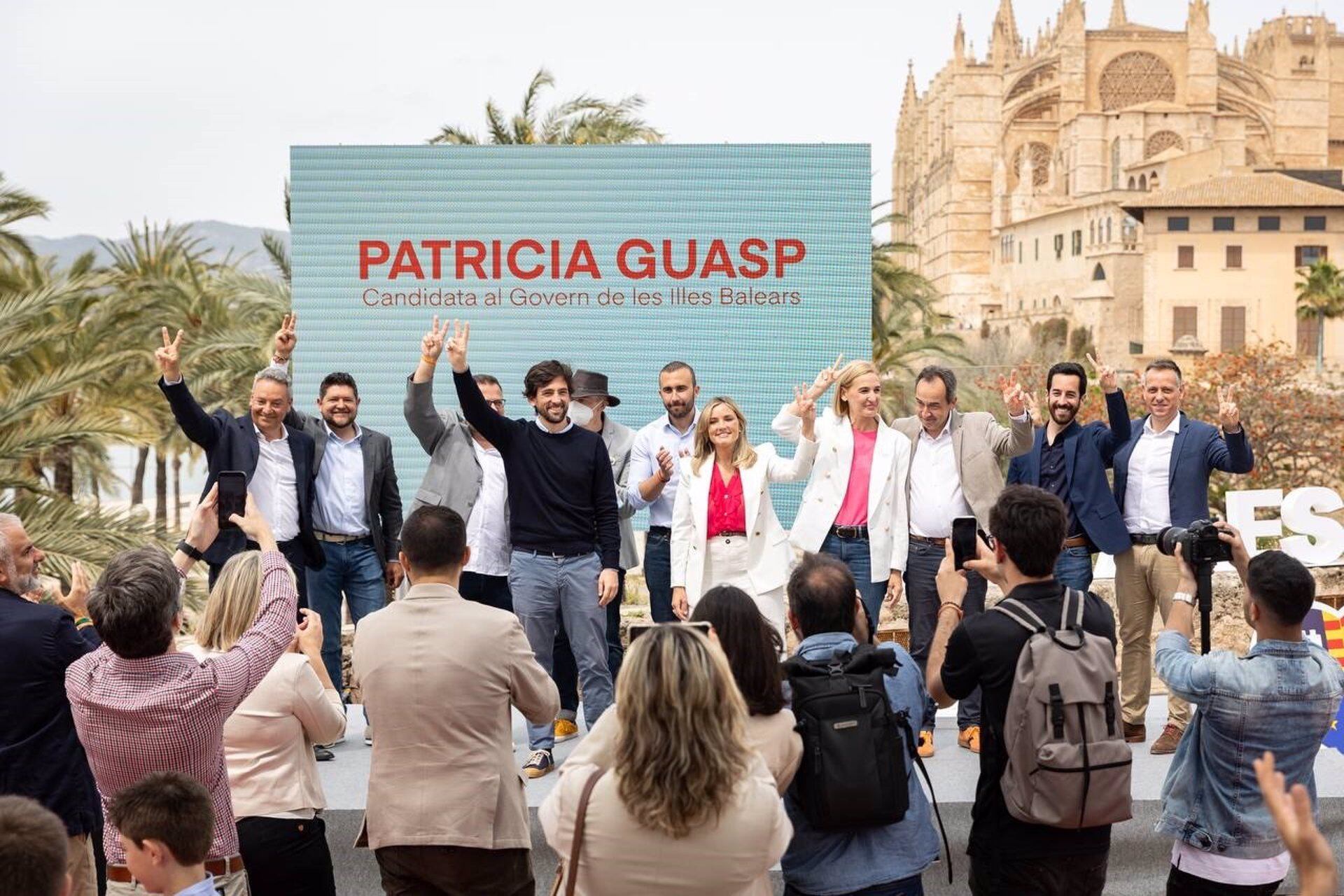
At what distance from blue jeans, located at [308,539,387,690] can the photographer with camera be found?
3.99 metres

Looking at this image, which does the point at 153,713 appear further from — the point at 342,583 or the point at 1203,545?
the point at 342,583

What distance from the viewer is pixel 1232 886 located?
4090 mm

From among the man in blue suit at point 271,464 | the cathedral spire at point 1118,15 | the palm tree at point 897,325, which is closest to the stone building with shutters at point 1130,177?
the cathedral spire at point 1118,15

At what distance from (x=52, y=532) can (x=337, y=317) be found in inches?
129

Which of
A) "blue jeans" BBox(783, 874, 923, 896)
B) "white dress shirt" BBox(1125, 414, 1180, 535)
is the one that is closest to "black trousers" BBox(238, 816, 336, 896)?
"blue jeans" BBox(783, 874, 923, 896)

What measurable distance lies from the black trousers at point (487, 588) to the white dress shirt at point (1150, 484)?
3025mm

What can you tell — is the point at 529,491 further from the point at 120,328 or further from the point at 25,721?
the point at 120,328

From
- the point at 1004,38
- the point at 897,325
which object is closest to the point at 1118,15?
the point at 1004,38

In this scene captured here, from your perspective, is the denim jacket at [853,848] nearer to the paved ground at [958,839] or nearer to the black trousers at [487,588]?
the paved ground at [958,839]

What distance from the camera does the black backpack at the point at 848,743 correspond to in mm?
3600

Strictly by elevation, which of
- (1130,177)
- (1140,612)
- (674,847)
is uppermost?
(1130,177)

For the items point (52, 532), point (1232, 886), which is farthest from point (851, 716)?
point (52, 532)

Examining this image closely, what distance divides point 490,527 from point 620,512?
0.77m

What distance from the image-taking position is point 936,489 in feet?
21.6
